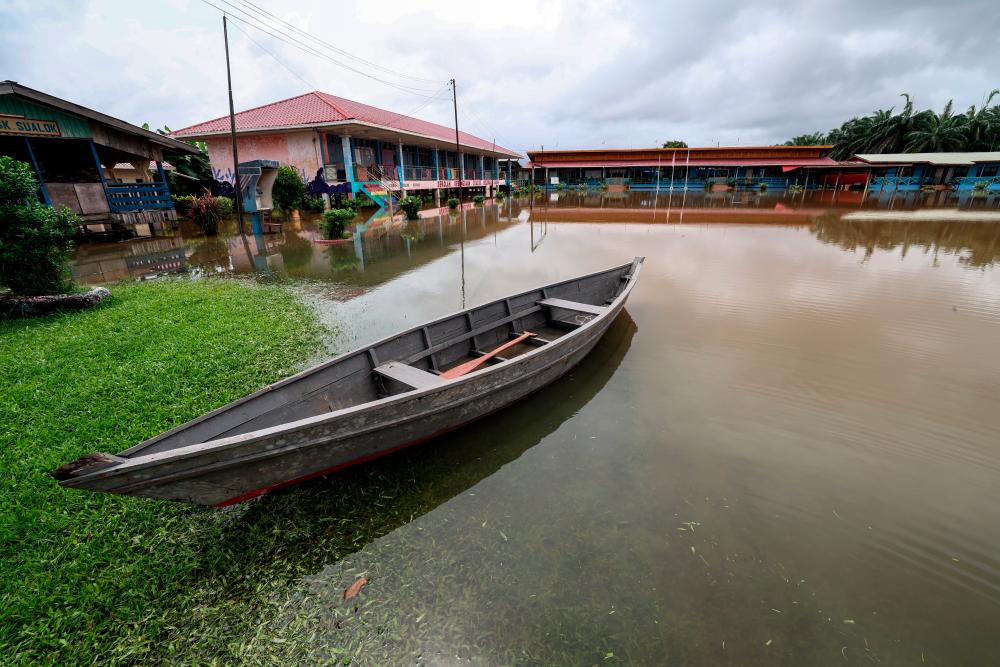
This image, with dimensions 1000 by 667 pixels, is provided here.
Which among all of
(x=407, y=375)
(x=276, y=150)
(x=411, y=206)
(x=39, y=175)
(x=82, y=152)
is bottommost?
(x=407, y=375)

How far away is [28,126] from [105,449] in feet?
49.7

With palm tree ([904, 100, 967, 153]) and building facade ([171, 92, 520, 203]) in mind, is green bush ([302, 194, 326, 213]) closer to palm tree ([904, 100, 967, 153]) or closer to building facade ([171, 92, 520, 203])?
building facade ([171, 92, 520, 203])

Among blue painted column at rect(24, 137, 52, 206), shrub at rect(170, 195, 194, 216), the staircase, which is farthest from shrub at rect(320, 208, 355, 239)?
shrub at rect(170, 195, 194, 216)

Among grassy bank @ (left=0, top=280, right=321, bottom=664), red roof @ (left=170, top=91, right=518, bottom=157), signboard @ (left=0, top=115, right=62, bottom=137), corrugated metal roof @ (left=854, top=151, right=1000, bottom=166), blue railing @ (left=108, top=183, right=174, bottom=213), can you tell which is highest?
red roof @ (left=170, top=91, right=518, bottom=157)

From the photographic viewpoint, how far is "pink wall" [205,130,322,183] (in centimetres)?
2159

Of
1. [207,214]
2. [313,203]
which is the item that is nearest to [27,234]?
[207,214]

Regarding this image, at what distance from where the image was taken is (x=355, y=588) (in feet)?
10.1

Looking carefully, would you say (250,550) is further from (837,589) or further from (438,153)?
(438,153)

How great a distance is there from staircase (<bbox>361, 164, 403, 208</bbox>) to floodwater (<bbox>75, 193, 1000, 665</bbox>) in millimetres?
16716

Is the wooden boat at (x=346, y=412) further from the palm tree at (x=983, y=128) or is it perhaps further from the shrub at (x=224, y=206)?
the palm tree at (x=983, y=128)

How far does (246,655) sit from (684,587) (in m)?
2.89

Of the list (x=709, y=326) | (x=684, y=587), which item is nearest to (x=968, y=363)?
Answer: (x=709, y=326)

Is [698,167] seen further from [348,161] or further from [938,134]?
[348,161]

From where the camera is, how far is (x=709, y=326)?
25.2 feet
